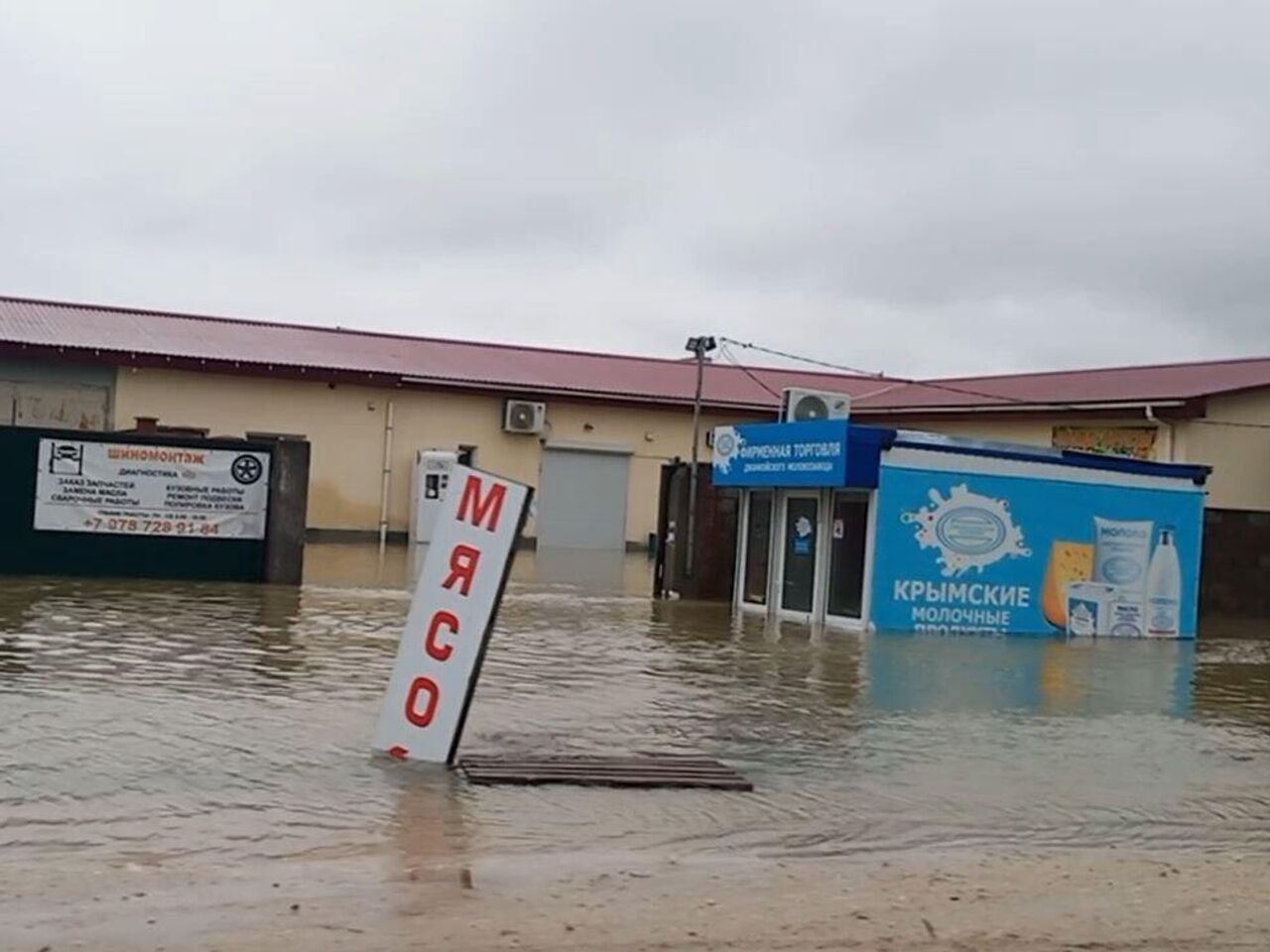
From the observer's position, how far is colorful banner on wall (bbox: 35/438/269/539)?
20141 millimetres

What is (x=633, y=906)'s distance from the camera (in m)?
6.73

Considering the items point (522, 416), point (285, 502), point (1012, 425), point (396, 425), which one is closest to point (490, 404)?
point (522, 416)

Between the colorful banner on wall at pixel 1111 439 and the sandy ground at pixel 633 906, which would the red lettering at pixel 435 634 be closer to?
the sandy ground at pixel 633 906

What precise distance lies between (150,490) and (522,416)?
63.9 ft

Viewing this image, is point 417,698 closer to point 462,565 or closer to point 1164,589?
point 462,565

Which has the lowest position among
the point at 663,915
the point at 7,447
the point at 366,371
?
the point at 663,915

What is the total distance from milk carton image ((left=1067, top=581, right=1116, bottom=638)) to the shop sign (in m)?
3.70

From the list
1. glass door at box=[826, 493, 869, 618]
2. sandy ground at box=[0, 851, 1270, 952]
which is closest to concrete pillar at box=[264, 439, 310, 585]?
glass door at box=[826, 493, 869, 618]

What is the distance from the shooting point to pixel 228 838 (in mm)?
7434

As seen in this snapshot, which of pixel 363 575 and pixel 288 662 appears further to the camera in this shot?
pixel 363 575

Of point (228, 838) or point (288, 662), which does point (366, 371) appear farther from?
point (228, 838)

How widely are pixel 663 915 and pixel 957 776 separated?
4006mm

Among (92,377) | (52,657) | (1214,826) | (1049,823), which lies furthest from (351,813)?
(92,377)

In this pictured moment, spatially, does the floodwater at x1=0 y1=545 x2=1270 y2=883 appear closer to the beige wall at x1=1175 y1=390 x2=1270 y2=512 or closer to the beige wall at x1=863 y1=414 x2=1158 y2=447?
the beige wall at x1=1175 y1=390 x2=1270 y2=512
